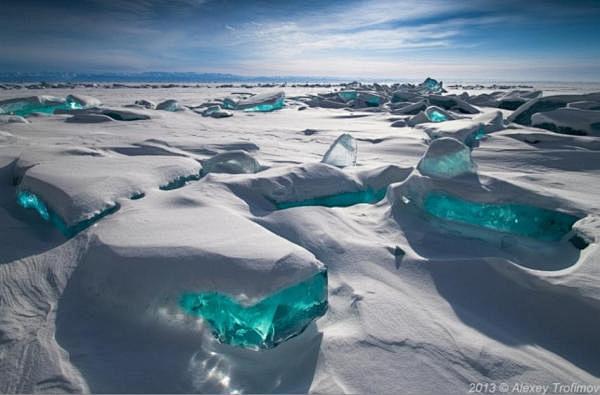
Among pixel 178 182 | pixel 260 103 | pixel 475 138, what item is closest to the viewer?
pixel 178 182

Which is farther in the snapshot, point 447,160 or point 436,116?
point 436,116

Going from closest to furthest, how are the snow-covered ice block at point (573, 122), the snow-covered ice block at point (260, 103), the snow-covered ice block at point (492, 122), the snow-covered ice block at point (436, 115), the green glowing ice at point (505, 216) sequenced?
the green glowing ice at point (505, 216)
the snow-covered ice block at point (573, 122)
the snow-covered ice block at point (492, 122)
the snow-covered ice block at point (436, 115)
the snow-covered ice block at point (260, 103)

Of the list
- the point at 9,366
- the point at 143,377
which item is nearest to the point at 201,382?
the point at 143,377

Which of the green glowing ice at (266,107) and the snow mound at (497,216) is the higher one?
the green glowing ice at (266,107)

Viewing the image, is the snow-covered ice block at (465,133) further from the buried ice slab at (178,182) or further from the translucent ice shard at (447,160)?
the buried ice slab at (178,182)

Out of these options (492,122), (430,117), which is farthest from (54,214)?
(430,117)

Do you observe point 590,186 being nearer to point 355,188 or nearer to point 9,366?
point 355,188

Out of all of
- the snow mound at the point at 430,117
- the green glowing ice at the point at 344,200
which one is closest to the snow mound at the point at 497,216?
the green glowing ice at the point at 344,200

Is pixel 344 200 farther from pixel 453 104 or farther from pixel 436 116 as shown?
pixel 453 104
